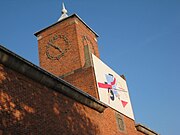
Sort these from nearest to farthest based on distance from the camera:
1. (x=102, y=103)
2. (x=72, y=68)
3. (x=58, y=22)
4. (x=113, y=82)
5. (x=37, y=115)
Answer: (x=37, y=115) < (x=102, y=103) < (x=113, y=82) < (x=72, y=68) < (x=58, y=22)

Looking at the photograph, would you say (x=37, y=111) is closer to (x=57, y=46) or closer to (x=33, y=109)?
(x=33, y=109)

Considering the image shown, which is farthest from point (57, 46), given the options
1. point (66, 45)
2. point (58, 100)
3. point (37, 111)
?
point (37, 111)

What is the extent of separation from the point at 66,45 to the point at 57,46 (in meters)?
0.81

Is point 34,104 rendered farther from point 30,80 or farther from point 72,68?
point 72,68

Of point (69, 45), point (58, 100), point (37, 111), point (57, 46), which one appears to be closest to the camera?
point (37, 111)

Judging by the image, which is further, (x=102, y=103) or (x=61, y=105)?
(x=102, y=103)

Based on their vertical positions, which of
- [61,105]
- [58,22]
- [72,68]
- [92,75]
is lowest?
[61,105]

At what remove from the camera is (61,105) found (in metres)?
11.1

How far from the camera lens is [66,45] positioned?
19891 millimetres

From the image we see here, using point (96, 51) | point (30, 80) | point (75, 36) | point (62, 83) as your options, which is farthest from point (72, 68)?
point (30, 80)

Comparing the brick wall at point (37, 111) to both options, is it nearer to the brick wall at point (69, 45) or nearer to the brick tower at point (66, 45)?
the brick tower at point (66, 45)

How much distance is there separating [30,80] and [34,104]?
0.91 metres

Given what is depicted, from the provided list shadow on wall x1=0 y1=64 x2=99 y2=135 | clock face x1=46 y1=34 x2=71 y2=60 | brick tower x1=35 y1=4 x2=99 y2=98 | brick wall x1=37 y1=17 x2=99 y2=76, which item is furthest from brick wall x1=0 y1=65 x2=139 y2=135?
clock face x1=46 y1=34 x2=71 y2=60

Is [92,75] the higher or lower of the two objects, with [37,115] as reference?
higher
